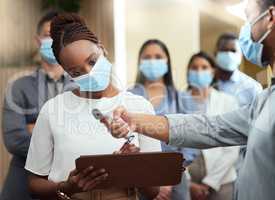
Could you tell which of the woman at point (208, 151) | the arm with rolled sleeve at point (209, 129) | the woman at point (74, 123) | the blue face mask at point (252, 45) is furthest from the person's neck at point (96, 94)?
the blue face mask at point (252, 45)

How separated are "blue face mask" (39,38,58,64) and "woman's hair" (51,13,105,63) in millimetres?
29

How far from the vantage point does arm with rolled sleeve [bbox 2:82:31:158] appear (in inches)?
50.8

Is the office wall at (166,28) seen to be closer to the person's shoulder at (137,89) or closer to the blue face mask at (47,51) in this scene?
the person's shoulder at (137,89)

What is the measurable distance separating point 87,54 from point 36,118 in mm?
273

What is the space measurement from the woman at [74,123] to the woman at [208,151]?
1.11 feet

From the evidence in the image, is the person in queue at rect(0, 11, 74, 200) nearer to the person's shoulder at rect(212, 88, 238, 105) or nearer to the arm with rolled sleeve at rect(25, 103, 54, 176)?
the arm with rolled sleeve at rect(25, 103, 54, 176)

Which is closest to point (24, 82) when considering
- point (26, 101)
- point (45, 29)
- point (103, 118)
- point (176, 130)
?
point (26, 101)

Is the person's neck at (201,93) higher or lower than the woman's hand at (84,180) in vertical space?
higher

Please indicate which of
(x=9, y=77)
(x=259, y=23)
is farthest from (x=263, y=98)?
(x=9, y=77)

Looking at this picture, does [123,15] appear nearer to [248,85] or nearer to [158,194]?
[248,85]

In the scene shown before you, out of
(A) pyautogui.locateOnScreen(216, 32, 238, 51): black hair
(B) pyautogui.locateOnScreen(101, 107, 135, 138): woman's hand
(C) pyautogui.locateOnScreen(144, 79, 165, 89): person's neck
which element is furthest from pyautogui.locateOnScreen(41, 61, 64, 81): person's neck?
(A) pyautogui.locateOnScreen(216, 32, 238, 51): black hair

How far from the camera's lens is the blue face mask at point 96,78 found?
1.21 metres

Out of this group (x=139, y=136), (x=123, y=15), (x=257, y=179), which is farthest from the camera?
(x=123, y=15)

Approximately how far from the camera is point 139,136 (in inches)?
49.5
